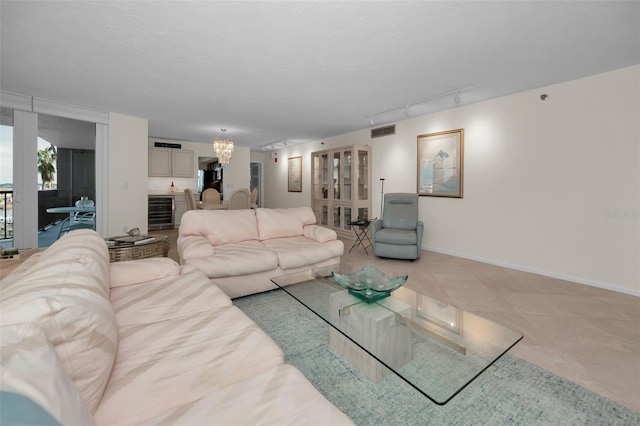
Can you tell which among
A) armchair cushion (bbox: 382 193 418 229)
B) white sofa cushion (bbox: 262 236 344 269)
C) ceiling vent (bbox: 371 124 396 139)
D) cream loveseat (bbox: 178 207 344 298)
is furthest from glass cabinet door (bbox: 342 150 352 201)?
white sofa cushion (bbox: 262 236 344 269)

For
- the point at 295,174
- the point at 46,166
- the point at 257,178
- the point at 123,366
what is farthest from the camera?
the point at 257,178

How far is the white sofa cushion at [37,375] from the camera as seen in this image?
0.53 m

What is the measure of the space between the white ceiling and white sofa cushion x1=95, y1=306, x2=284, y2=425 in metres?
2.14

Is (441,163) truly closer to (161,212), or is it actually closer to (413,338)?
(413,338)

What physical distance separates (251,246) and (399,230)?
2493 millimetres

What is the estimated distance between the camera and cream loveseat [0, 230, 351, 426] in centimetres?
60

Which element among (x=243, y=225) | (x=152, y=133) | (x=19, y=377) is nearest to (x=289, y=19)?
(x=243, y=225)

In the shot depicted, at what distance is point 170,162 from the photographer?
7.45m

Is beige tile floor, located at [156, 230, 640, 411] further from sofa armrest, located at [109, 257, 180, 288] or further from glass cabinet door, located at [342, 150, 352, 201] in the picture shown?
sofa armrest, located at [109, 257, 180, 288]

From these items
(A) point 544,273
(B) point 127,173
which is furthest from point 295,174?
(A) point 544,273

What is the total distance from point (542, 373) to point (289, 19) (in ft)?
9.68

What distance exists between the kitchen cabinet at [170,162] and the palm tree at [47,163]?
2736 millimetres

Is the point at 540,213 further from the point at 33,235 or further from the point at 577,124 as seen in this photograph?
the point at 33,235

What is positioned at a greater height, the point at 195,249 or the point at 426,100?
the point at 426,100
